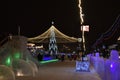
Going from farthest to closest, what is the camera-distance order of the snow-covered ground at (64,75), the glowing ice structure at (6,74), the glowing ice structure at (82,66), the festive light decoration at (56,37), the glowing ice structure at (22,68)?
the festive light decoration at (56,37) < the glowing ice structure at (82,66) < the glowing ice structure at (22,68) < the snow-covered ground at (64,75) < the glowing ice structure at (6,74)

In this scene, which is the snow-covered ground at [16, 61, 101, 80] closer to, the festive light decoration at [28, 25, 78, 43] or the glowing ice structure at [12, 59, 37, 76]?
the glowing ice structure at [12, 59, 37, 76]

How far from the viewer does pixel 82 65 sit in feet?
105

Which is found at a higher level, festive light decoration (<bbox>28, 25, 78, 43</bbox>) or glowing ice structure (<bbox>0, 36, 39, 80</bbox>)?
festive light decoration (<bbox>28, 25, 78, 43</bbox>)

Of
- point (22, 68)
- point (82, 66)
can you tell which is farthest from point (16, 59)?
point (82, 66)

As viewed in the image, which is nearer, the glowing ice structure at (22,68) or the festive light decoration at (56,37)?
the glowing ice structure at (22,68)

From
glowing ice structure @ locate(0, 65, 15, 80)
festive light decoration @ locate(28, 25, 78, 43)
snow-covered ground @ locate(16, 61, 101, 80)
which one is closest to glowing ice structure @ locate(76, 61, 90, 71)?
snow-covered ground @ locate(16, 61, 101, 80)

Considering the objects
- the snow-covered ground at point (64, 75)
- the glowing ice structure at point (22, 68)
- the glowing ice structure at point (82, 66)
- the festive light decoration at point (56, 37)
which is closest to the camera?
the snow-covered ground at point (64, 75)

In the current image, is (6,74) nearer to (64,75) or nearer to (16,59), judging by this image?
(64,75)

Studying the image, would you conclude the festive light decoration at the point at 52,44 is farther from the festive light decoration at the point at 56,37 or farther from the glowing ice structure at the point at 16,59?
the glowing ice structure at the point at 16,59

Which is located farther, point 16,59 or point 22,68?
point 16,59

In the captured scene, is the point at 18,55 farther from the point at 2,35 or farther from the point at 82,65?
the point at 2,35

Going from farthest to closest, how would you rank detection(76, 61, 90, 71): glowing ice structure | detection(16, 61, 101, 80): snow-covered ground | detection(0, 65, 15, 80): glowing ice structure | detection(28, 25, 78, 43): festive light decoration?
detection(28, 25, 78, 43): festive light decoration
detection(76, 61, 90, 71): glowing ice structure
detection(16, 61, 101, 80): snow-covered ground
detection(0, 65, 15, 80): glowing ice structure

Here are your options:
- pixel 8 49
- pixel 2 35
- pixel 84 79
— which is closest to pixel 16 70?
pixel 8 49

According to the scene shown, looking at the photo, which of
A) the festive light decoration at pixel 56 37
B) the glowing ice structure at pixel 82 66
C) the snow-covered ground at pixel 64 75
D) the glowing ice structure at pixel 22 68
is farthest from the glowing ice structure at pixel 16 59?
the festive light decoration at pixel 56 37
